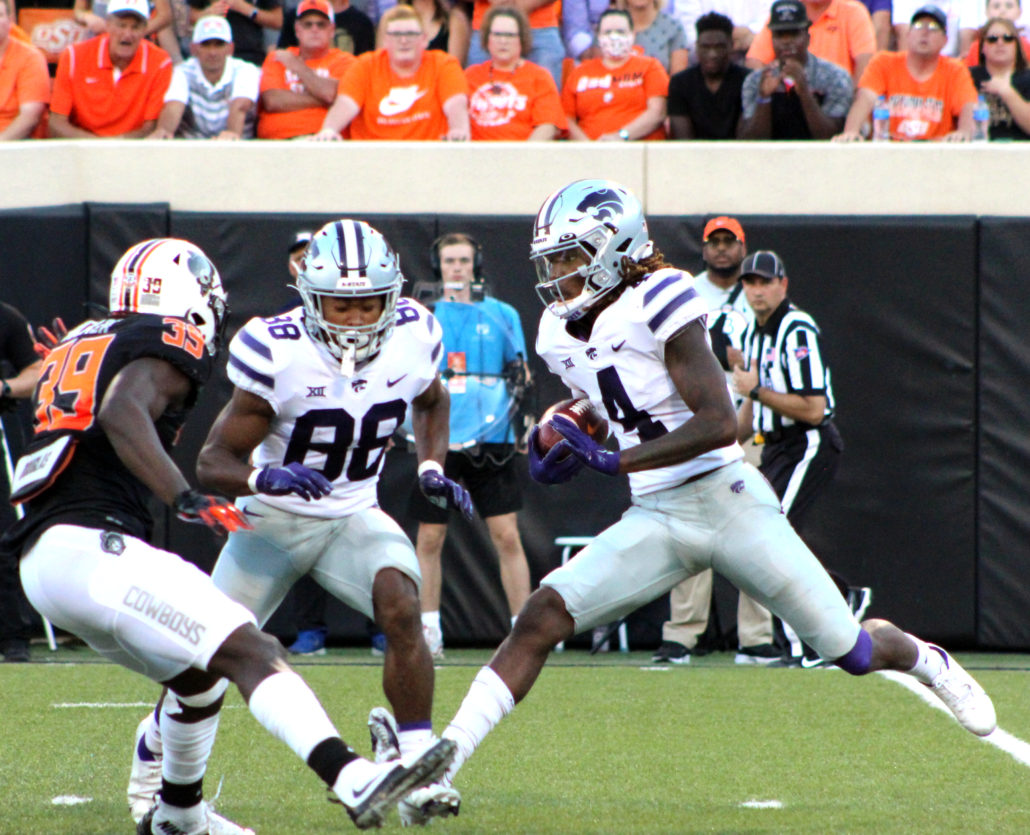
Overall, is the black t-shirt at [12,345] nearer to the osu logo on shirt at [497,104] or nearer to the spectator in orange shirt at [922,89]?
the osu logo on shirt at [497,104]

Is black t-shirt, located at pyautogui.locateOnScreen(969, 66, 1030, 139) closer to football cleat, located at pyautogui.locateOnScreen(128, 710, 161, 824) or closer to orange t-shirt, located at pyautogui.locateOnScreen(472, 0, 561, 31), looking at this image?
orange t-shirt, located at pyautogui.locateOnScreen(472, 0, 561, 31)

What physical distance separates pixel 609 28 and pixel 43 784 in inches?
221

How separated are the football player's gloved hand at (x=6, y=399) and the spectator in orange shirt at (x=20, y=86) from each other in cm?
230

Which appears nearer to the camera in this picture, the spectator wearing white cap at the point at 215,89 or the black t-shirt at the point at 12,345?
the black t-shirt at the point at 12,345

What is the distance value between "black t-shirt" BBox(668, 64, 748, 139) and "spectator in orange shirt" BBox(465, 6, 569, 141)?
0.65 metres

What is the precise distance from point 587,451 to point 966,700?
135cm

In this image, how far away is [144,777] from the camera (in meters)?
3.71

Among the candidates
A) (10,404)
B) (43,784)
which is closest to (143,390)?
(43,784)

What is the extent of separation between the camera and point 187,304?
3553 millimetres

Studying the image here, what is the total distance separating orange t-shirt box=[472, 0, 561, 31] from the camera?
29.1ft

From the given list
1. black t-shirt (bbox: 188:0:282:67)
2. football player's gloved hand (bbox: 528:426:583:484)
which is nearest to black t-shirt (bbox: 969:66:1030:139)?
black t-shirt (bbox: 188:0:282:67)

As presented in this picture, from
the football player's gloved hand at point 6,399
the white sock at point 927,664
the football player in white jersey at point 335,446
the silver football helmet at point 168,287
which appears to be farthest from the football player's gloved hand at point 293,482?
the football player's gloved hand at point 6,399

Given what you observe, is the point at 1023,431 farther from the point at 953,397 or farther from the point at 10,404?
the point at 10,404

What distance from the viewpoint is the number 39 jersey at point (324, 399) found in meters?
3.85
